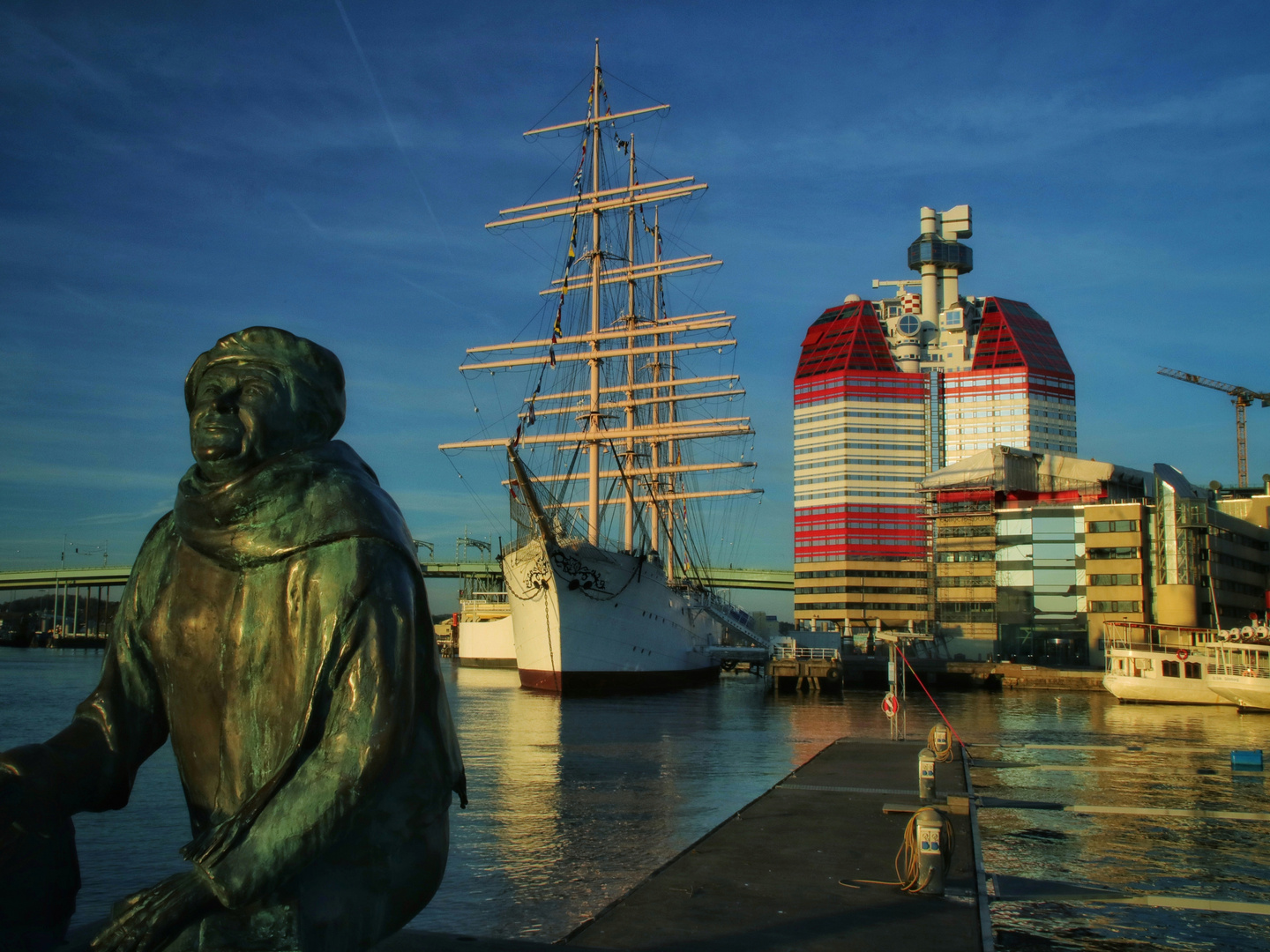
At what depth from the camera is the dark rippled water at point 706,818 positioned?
12.3m

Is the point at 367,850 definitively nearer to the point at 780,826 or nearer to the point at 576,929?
the point at 576,929

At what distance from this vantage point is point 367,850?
96.3 inches

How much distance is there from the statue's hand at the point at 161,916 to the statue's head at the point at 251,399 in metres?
0.93

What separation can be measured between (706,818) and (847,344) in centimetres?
15111

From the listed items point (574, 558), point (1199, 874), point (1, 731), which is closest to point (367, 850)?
point (1199, 874)

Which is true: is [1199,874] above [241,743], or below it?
below

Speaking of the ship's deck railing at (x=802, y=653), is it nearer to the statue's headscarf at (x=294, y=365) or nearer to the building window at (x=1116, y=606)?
the building window at (x=1116, y=606)

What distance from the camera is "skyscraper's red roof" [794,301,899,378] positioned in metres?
164

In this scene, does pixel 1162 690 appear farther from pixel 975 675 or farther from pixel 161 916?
pixel 161 916

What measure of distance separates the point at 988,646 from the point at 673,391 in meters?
39.8

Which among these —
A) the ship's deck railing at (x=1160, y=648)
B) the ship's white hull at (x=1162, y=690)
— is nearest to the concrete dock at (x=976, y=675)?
the ship's deck railing at (x=1160, y=648)

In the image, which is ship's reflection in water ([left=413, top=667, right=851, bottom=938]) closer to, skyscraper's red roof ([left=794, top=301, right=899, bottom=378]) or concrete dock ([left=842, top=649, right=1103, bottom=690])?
concrete dock ([left=842, top=649, right=1103, bottom=690])

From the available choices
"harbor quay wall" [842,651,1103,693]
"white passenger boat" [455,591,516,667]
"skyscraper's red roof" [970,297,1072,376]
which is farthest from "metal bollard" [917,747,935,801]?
"skyscraper's red roof" [970,297,1072,376]

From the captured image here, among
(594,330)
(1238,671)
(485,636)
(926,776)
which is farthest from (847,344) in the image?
(926,776)
